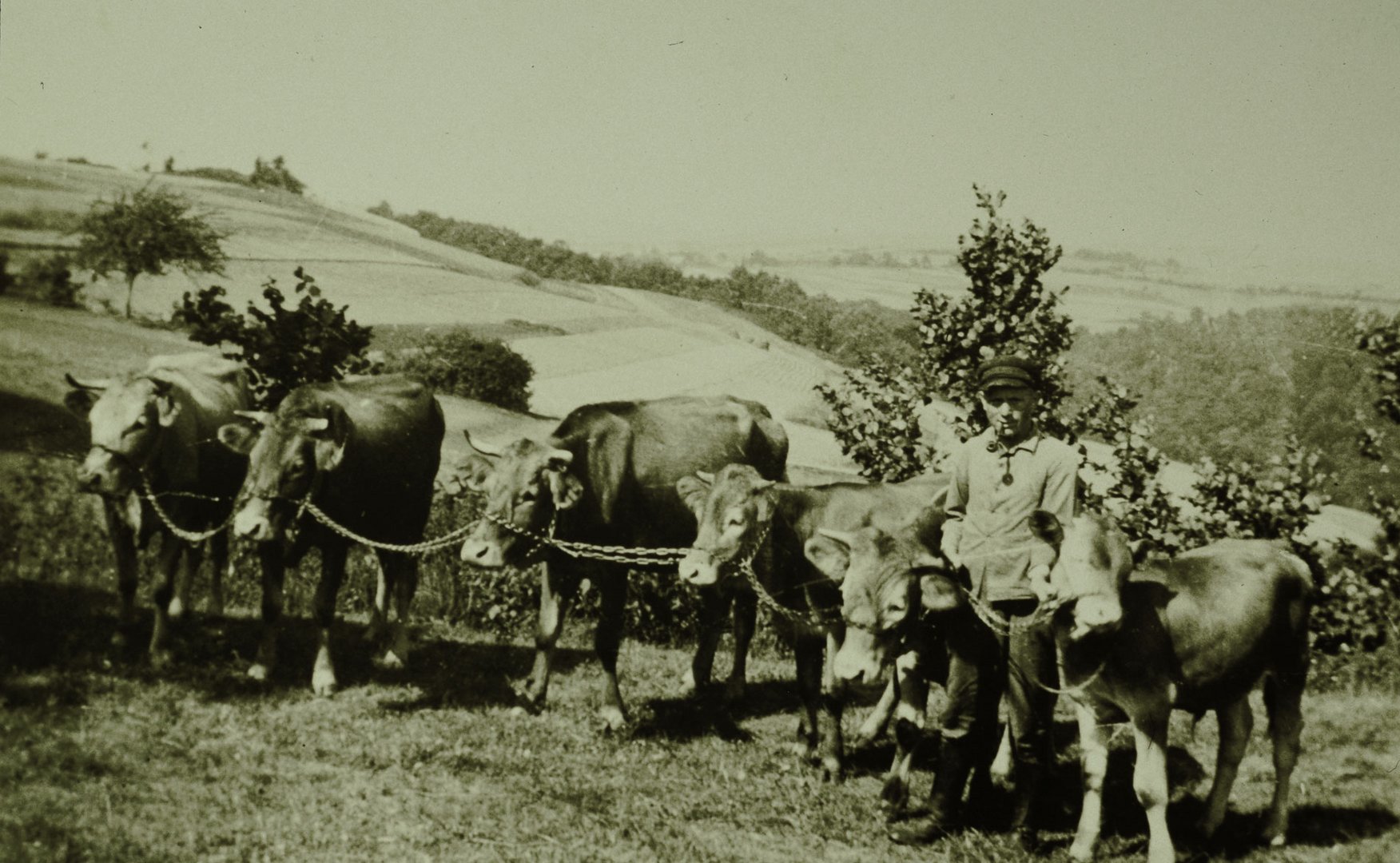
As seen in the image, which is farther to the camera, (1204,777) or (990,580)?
(1204,777)

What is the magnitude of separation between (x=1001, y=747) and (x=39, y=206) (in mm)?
14055

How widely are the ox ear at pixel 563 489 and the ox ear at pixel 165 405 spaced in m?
3.58

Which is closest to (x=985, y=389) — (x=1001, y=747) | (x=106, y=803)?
(x=1001, y=747)

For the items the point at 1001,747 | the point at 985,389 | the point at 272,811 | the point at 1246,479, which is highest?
the point at 985,389

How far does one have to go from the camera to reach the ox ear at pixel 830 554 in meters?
6.46

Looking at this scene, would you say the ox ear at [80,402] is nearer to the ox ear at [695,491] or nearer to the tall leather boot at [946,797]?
the ox ear at [695,491]

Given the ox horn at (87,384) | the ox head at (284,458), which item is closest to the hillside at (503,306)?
the ox horn at (87,384)

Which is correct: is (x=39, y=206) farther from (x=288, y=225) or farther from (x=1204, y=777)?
(x=288, y=225)

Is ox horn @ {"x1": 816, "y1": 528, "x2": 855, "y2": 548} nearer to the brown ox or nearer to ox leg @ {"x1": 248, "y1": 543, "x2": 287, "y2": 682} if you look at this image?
the brown ox

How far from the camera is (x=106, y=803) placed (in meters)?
6.06

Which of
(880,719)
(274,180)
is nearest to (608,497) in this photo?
(880,719)

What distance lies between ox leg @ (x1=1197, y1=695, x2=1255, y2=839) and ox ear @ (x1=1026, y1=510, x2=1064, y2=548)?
1802 millimetres

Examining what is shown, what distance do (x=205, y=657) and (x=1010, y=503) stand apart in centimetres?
767

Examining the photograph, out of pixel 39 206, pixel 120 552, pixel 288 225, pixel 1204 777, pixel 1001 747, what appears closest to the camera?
pixel 1001 747
